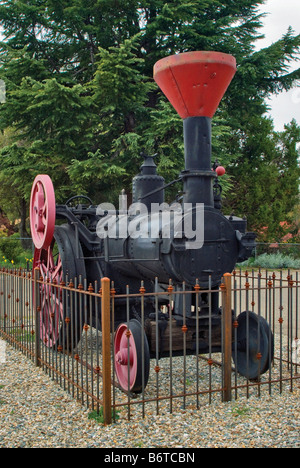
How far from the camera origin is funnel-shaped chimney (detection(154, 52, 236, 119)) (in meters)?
4.78

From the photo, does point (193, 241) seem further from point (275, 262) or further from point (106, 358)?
point (275, 262)

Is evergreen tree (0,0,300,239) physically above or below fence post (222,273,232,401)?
above

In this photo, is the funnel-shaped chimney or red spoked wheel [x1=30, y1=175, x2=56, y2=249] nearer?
the funnel-shaped chimney

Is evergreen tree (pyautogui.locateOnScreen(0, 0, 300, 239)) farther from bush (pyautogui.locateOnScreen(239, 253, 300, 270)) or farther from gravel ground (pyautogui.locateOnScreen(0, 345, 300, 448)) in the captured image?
gravel ground (pyautogui.locateOnScreen(0, 345, 300, 448))

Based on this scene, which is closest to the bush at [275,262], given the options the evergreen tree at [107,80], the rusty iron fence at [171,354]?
the evergreen tree at [107,80]

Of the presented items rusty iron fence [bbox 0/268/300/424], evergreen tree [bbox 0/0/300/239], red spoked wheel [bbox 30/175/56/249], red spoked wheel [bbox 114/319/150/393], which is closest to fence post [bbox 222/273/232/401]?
rusty iron fence [bbox 0/268/300/424]

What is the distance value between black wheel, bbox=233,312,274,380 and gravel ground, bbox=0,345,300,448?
366 millimetres

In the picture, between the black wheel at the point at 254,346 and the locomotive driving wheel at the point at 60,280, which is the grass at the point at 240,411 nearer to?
the black wheel at the point at 254,346

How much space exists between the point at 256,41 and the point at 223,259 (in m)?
16.5

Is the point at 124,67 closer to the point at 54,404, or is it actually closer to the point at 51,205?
the point at 51,205

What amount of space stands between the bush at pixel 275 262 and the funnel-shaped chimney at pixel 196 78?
13.9m

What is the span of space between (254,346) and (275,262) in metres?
13.7

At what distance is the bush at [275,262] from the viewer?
60.1ft

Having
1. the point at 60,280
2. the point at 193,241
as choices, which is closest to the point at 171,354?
the point at 193,241
